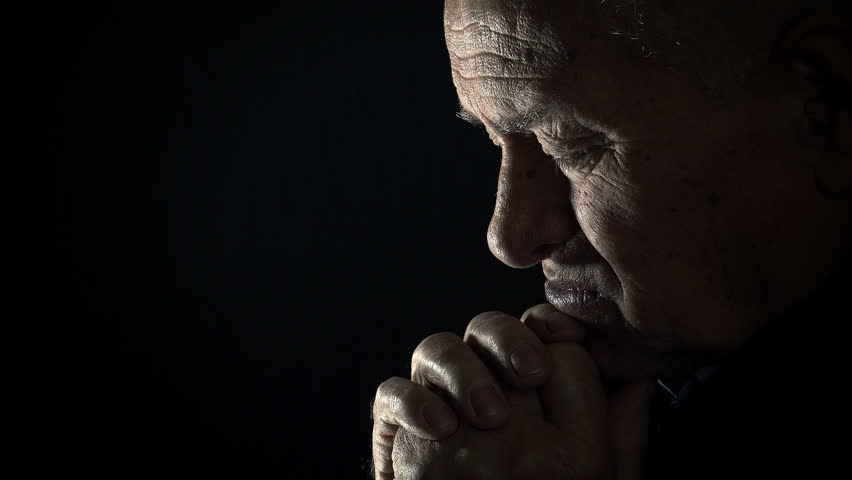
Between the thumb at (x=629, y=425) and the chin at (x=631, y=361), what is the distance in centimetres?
3

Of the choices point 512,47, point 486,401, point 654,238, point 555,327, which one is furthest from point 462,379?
point 512,47

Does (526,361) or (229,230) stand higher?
(526,361)

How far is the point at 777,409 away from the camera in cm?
80

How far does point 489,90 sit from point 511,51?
2.5 inches

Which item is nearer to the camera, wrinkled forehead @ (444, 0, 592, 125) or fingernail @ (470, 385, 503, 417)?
wrinkled forehead @ (444, 0, 592, 125)

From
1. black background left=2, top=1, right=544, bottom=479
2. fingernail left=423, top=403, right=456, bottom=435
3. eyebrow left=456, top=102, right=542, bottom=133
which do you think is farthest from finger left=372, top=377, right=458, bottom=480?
black background left=2, top=1, right=544, bottom=479

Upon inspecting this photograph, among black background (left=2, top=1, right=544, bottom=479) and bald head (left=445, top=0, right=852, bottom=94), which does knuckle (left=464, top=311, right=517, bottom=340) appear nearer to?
bald head (left=445, top=0, right=852, bottom=94)

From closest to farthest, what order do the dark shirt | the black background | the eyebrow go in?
the dark shirt < the eyebrow < the black background

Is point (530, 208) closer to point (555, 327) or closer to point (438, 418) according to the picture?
point (555, 327)

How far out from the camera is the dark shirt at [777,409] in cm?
76

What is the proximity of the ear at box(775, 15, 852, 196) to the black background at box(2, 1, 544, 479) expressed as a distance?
1593 millimetres

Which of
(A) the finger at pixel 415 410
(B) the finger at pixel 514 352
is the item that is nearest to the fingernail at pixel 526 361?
(B) the finger at pixel 514 352

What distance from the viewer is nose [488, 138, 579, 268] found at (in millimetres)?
952

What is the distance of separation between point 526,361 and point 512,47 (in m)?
0.39
